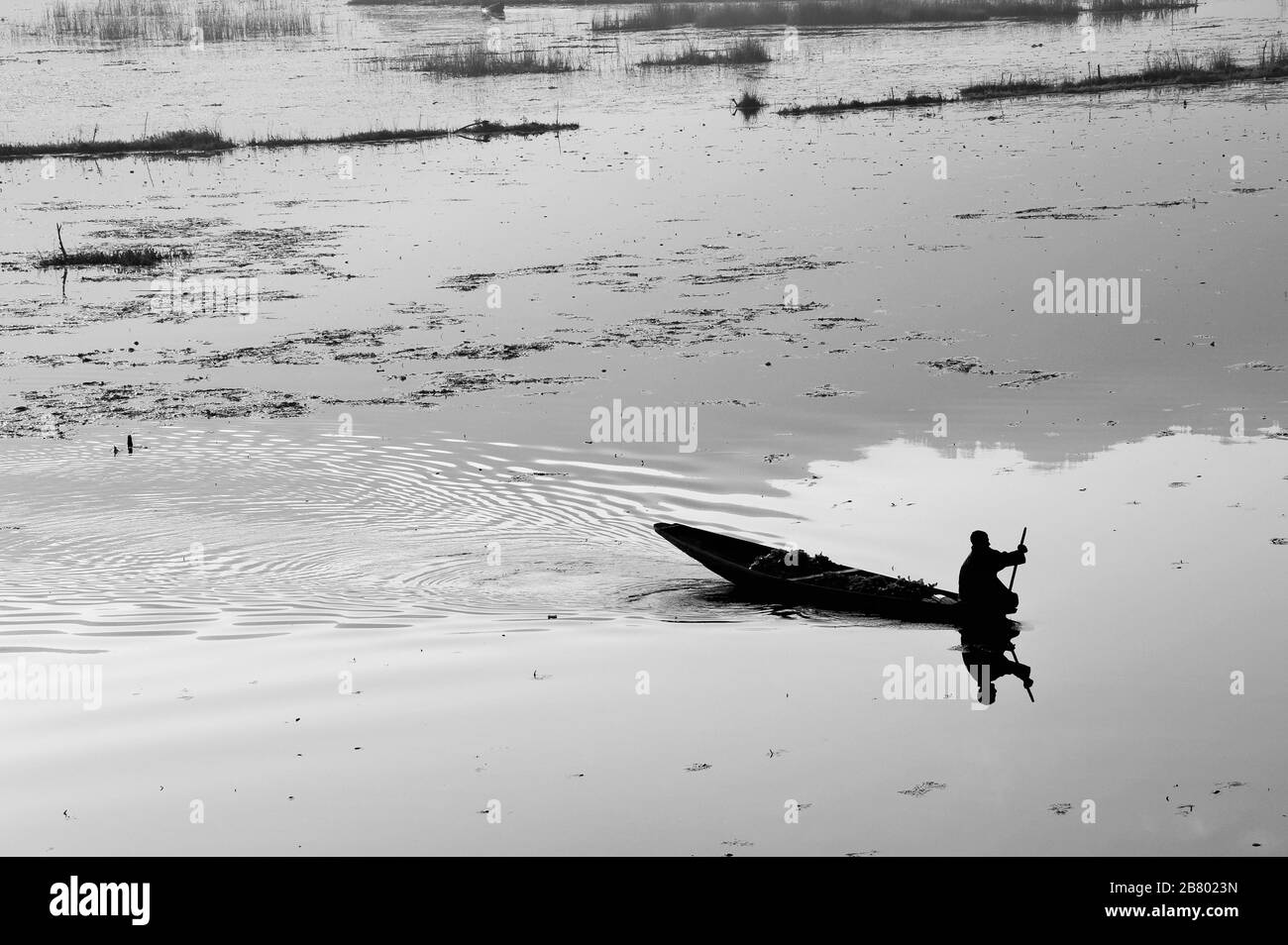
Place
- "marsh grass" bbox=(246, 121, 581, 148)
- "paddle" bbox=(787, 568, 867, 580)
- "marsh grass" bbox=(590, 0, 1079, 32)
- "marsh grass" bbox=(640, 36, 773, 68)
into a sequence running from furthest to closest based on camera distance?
1. "marsh grass" bbox=(590, 0, 1079, 32)
2. "marsh grass" bbox=(640, 36, 773, 68)
3. "marsh grass" bbox=(246, 121, 581, 148)
4. "paddle" bbox=(787, 568, 867, 580)

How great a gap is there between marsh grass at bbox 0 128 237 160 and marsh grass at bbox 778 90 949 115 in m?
17.9

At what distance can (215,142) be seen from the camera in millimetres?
46438

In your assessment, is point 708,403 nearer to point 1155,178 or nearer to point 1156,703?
point 1156,703

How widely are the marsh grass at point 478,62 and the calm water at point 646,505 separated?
21.3 metres

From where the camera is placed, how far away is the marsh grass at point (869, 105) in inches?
1818

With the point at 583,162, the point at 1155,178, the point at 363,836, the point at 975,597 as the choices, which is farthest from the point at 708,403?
the point at 583,162

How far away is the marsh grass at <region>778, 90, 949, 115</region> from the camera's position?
4619 cm

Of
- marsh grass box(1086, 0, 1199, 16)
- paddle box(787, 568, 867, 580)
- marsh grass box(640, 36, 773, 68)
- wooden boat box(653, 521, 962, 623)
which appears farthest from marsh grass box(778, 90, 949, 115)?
paddle box(787, 568, 867, 580)

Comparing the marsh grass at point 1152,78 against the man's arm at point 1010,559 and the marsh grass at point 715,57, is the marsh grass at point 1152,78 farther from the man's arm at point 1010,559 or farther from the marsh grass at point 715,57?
the man's arm at point 1010,559

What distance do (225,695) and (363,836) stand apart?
2.89m

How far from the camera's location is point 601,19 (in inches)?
2904

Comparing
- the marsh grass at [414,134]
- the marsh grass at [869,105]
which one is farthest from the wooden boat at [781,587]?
the marsh grass at [869,105]

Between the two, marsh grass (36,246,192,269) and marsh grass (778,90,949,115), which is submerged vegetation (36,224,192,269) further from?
marsh grass (778,90,949,115)

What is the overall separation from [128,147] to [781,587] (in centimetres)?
3763
